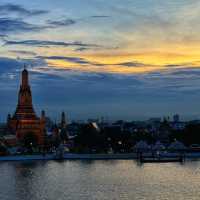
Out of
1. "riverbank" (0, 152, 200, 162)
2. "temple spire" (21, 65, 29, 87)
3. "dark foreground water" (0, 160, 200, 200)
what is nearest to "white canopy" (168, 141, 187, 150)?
"riverbank" (0, 152, 200, 162)

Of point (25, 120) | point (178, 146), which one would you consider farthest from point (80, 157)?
point (25, 120)

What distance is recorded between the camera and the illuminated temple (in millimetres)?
71375

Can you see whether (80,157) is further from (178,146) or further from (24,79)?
(24,79)

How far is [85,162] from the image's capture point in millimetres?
52656

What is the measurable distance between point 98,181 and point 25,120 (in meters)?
36.4

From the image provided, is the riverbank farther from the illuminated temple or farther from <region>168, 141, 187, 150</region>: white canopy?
the illuminated temple

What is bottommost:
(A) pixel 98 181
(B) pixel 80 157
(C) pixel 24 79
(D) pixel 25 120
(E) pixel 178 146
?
(A) pixel 98 181

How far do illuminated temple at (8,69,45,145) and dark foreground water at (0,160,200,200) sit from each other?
2082cm

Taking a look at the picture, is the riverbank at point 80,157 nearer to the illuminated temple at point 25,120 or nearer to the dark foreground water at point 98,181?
the dark foreground water at point 98,181

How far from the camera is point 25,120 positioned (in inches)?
2847

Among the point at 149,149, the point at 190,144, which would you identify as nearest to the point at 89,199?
the point at 149,149

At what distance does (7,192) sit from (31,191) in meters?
1.21

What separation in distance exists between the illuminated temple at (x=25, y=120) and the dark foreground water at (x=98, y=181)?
20820mm

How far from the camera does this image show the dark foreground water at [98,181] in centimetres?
3073
